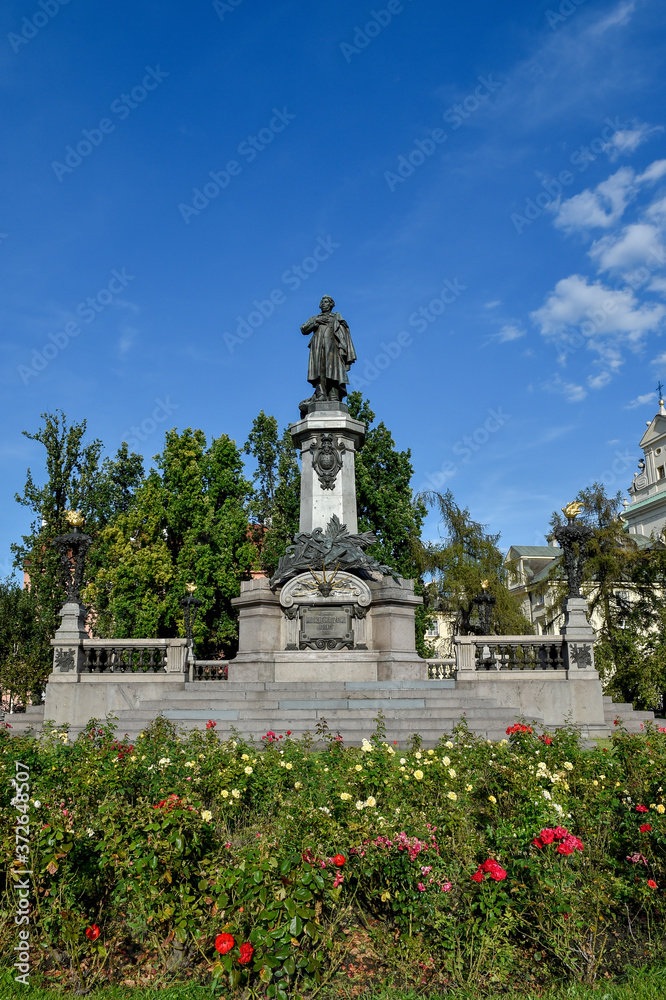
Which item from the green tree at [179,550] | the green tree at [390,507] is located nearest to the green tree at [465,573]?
the green tree at [390,507]

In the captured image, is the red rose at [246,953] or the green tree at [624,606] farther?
the green tree at [624,606]

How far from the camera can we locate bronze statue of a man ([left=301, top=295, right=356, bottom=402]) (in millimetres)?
20016

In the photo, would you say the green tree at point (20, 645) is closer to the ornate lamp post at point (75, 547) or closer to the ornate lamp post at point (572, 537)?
the ornate lamp post at point (75, 547)

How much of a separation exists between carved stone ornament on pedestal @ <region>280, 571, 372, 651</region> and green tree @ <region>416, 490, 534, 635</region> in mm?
15104

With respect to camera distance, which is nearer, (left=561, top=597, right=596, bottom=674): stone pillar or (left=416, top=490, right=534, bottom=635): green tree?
(left=561, top=597, right=596, bottom=674): stone pillar

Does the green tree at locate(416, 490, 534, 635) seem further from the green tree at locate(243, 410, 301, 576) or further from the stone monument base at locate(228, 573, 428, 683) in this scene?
the stone monument base at locate(228, 573, 428, 683)

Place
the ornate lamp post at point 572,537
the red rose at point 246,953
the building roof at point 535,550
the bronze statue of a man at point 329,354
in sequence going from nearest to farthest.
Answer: the red rose at point 246,953
the ornate lamp post at point 572,537
the bronze statue of a man at point 329,354
the building roof at point 535,550

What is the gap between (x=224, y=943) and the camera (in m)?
3.81

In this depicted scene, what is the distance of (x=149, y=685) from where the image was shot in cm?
1652

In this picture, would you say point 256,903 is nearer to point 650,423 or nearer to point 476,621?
point 476,621

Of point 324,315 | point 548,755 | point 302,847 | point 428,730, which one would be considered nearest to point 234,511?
point 324,315

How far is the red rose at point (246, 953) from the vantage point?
12.4ft

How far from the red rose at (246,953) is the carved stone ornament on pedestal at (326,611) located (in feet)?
43.1

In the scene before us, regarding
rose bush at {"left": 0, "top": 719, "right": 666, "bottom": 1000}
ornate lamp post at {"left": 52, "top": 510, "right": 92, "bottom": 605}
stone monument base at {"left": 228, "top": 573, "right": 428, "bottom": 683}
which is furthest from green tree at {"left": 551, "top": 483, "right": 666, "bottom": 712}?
rose bush at {"left": 0, "top": 719, "right": 666, "bottom": 1000}
